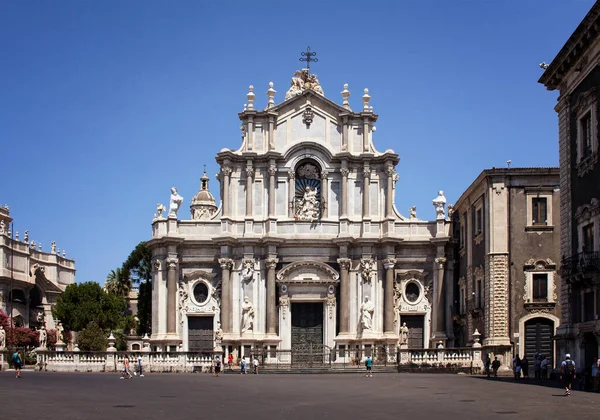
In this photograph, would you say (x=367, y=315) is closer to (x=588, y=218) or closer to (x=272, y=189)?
(x=272, y=189)

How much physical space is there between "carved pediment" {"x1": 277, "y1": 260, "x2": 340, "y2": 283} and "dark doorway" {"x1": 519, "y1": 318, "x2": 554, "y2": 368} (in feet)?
45.9

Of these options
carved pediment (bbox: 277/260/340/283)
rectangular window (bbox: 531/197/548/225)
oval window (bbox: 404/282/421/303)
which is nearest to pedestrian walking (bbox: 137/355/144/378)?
carved pediment (bbox: 277/260/340/283)

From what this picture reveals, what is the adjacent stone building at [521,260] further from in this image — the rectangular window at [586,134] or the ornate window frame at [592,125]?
the rectangular window at [586,134]

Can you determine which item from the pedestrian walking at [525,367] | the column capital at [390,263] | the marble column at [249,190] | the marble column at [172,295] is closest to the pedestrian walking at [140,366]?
the marble column at [172,295]

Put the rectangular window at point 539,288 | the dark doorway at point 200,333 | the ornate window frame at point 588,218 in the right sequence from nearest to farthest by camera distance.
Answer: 1. the ornate window frame at point 588,218
2. the rectangular window at point 539,288
3. the dark doorway at point 200,333

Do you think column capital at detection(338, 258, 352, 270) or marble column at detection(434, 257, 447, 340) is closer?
marble column at detection(434, 257, 447, 340)

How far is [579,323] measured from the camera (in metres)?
34.9

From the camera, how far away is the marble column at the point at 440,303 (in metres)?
57.1

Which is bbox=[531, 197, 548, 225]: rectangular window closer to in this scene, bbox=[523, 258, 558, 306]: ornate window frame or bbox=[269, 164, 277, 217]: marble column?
bbox=[523, 258, 558, 306]: ornate window frame

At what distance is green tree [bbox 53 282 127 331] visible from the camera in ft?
263

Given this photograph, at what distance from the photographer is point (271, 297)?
57.2m

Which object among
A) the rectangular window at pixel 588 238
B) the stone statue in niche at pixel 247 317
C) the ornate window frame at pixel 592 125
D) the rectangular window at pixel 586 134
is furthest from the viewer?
the stone statue in niche at pixel 247 317

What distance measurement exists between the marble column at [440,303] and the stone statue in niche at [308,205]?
7.96 meters

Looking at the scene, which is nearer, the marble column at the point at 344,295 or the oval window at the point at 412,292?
the marble column at the point at 344,295
